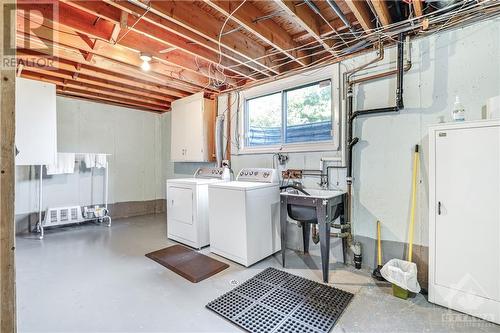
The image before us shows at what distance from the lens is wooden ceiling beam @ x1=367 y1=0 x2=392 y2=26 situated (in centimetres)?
204

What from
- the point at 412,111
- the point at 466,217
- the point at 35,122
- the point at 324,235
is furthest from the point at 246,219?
the point at 35,122

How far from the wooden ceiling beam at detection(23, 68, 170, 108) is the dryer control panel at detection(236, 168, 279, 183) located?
9.47ft

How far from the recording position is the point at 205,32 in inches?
96.6

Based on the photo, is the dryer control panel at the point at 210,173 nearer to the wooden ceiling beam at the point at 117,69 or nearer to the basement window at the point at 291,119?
the basement window at the point at 291,119

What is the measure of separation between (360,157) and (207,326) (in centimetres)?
233

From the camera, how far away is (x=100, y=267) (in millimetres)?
2797

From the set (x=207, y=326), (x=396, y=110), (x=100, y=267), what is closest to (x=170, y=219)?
(x=100, y=267)

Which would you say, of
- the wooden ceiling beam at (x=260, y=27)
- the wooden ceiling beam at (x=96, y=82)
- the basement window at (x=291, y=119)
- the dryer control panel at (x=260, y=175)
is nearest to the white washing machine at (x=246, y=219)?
the dryer control panel at (x=260, y=175)

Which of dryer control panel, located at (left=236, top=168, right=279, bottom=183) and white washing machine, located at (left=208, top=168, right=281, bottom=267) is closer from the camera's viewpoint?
white washing machine, located at (left=208, top=168, right=281, bottom=267)

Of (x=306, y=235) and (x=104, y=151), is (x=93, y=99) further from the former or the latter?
(x=306, y=235)

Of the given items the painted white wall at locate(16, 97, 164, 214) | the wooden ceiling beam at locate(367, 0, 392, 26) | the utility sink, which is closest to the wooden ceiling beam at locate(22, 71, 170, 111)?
the painted white wall at locate(16, 97, 164, 214)

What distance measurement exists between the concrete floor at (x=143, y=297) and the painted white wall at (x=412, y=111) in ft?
2.36

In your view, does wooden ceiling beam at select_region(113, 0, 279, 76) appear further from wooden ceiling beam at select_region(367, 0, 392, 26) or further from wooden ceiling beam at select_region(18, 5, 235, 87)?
wooden ceiling beam at select_region(367, 0, 392, 26)

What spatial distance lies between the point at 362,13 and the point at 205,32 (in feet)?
5.03
